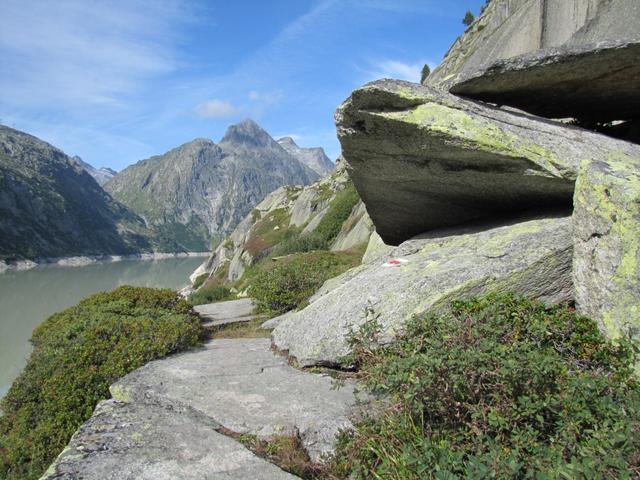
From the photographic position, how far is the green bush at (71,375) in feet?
28.7

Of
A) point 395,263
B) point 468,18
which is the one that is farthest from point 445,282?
point 468,18

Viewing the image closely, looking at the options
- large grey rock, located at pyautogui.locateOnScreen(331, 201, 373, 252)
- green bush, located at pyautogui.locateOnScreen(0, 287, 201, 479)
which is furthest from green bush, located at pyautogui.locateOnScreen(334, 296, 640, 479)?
large grey rock, located at pyautogui.locateOnScreen(331, 201, 373, 252)

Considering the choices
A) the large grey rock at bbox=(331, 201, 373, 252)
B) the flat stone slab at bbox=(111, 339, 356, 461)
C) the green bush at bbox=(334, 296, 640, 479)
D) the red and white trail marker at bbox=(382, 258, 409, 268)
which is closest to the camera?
the green bush at bbox=(334, 296, 640, 479)

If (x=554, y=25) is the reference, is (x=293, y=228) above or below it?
below

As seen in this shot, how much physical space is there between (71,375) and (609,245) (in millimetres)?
10453

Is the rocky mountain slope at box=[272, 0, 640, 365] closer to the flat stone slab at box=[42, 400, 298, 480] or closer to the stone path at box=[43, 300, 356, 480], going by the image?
the stone path at box=[43, 300, 356, 480]

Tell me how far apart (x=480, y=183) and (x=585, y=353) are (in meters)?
4.54

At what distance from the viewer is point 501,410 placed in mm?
4711

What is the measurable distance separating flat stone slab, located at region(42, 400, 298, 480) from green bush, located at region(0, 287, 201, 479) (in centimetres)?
299

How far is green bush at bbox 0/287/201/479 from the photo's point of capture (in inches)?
344

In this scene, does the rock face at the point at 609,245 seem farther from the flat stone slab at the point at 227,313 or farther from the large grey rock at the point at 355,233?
the large grey rock at the point at 355,233

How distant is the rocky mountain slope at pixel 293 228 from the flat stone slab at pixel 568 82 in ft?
60.2

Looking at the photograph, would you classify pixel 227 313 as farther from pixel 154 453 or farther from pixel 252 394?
pixel 154 453

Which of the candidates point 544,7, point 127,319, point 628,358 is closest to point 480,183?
point 628,358
